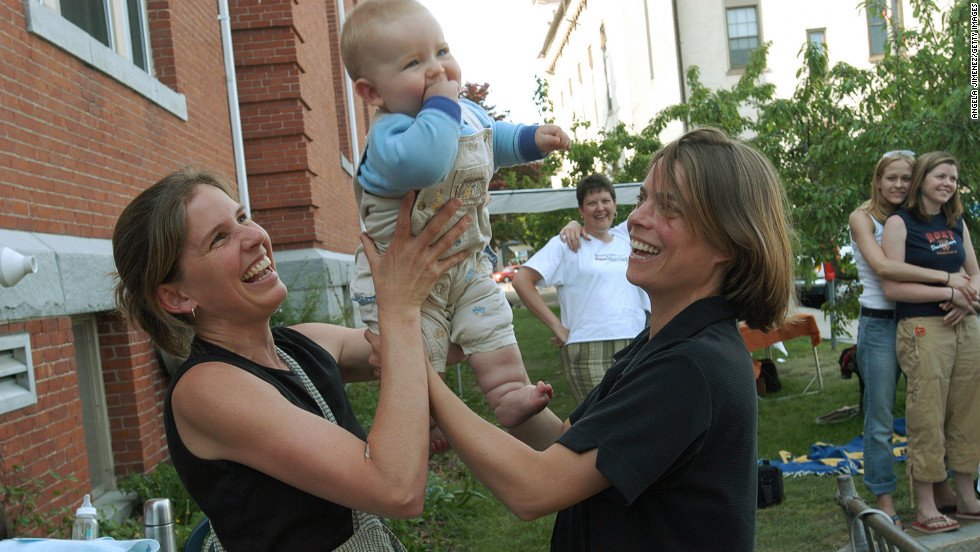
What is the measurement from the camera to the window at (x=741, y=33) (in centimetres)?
2366

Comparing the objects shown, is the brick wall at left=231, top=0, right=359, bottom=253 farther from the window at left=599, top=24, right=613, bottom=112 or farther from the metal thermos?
the window at left=599, top=24, right=613, bottom=112

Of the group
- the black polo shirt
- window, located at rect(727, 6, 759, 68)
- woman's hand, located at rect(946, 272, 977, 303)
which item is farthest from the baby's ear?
window, located at rect(727, 6, 759, 68)

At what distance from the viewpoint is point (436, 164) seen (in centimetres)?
200

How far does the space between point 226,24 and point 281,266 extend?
2.61m

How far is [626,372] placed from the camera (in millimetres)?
1909

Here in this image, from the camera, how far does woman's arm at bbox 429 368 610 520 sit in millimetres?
1772

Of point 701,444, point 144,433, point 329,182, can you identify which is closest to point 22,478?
point 144,433

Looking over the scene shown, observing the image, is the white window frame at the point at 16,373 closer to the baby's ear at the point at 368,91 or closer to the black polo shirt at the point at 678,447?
the baby's ear at the point at 368,91

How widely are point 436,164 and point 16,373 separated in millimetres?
3012

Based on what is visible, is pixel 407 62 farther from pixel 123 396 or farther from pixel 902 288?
pixel 902 288

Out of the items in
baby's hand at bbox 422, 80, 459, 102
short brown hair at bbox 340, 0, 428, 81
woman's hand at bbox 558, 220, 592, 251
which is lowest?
woman's hand at bbox 558, 220, 592, 251

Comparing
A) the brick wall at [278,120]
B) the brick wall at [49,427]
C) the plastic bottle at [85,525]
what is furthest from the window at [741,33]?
the plastic bottle at [85,525]

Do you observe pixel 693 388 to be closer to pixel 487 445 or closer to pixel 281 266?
pixel 487 445

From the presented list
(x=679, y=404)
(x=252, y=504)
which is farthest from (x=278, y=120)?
(x=679, y=404)
